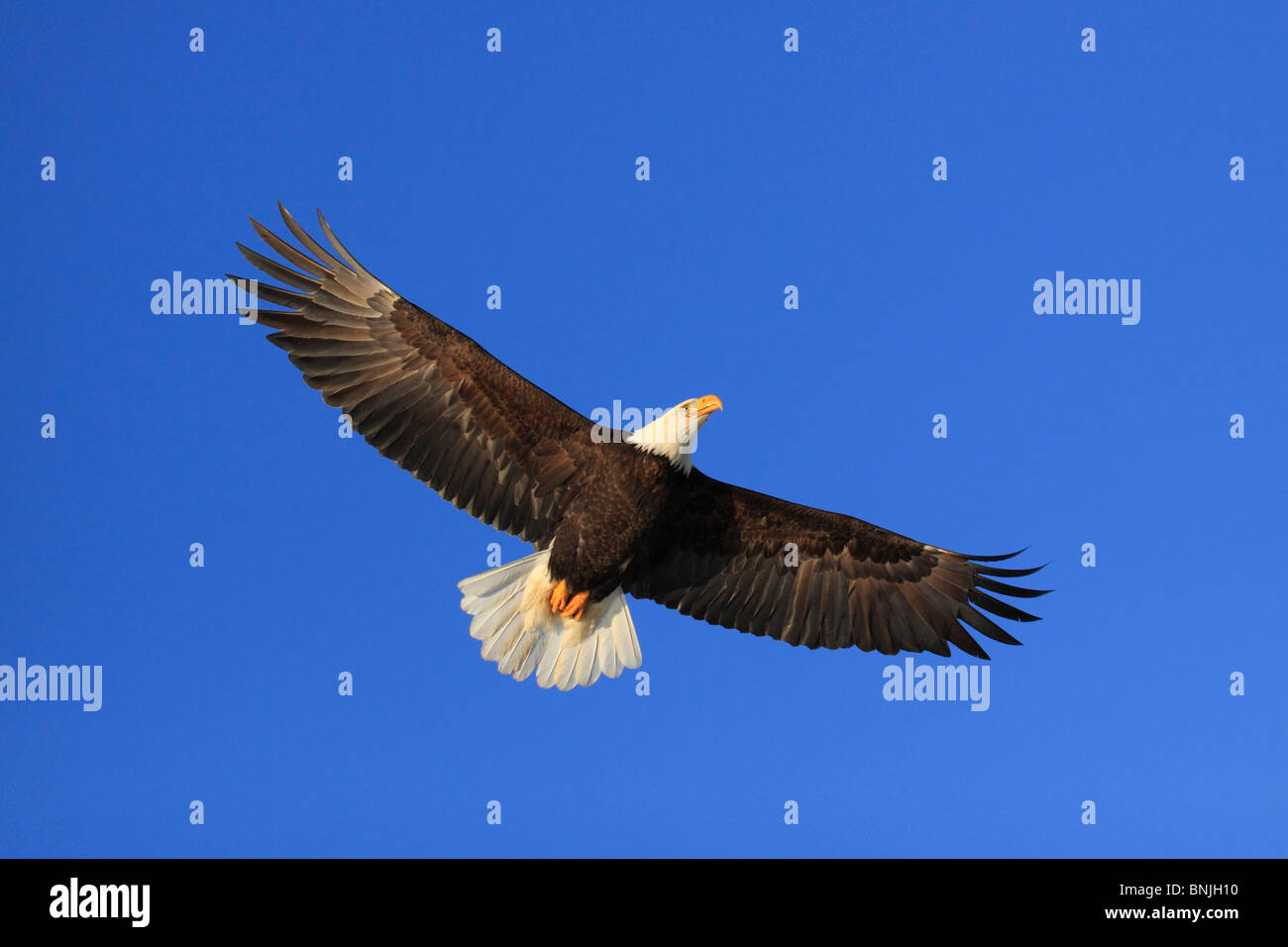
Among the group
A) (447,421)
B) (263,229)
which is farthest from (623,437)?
(263,229)

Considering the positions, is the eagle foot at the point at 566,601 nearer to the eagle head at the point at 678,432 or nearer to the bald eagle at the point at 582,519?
the bald eagle at the point at 582,519

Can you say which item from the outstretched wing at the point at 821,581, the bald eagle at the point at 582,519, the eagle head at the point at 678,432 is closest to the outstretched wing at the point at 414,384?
the bald eagle at the point at 582,519

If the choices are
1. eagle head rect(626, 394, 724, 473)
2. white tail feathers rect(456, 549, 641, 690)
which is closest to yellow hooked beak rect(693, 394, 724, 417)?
eagle head rect(626, 394, 724, 473)

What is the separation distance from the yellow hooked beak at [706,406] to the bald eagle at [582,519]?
0.01 meters

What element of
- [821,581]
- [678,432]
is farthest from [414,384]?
[821,581]

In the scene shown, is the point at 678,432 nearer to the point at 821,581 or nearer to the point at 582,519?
the point at 582,519

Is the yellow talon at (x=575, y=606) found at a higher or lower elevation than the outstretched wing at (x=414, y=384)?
lower

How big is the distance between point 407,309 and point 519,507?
5.10 ft

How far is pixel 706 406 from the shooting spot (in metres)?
8.86

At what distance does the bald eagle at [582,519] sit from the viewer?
28.7 feet

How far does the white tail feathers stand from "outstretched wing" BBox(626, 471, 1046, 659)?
364 millimetres

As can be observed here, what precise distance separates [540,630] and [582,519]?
991 millimetres

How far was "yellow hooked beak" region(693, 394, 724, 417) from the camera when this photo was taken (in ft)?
29.0

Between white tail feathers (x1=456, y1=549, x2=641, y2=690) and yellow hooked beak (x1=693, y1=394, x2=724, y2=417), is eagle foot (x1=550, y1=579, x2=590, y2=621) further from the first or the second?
yellow hooked beak (x1=693, y1=394, x2=724, y2=417)
